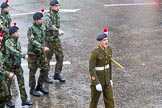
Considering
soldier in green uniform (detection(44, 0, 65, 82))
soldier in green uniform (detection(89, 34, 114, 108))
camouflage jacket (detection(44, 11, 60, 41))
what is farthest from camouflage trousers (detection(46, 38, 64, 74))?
soldier in green uniform (detection(89, 34, 114, 108))

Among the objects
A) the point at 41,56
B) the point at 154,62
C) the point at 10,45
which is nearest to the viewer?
the point at 10,45

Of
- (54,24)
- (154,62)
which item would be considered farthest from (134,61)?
(54,24)

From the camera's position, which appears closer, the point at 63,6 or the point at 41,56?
the point at 41,56

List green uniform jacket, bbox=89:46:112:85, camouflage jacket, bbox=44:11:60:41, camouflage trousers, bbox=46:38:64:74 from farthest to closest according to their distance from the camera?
camouflage trousers, bbox=46:38:64:74 → camouflage jacket, bbox=44:11:60:41 → green uniform jacket, bbox=89:46:112:85

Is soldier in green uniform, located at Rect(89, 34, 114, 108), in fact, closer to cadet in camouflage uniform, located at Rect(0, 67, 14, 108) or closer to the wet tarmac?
the wet tarmac

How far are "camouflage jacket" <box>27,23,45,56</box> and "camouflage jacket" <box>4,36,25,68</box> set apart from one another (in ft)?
1.67

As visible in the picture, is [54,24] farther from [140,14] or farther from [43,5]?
[43,5]

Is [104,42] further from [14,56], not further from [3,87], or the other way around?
[3,87]

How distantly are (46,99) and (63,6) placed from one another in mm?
10367

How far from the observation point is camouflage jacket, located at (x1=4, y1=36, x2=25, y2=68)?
354 inches

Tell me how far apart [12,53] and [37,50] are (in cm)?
78

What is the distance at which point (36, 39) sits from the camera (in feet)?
31.4

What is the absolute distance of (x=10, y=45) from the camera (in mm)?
9000

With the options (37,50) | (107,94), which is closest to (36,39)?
(37,50)
